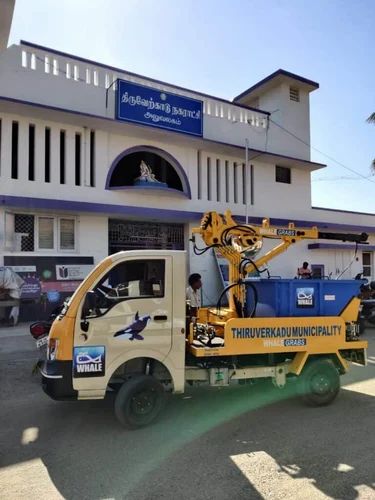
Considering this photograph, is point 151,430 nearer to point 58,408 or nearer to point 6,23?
point 58,408

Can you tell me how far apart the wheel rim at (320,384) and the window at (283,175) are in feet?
48.5

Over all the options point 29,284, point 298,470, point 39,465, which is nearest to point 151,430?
point 39,465

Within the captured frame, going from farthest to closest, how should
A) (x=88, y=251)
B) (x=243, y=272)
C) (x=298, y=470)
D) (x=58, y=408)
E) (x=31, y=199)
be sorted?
1. (x=88, y=251)
2. (x=31, y=199)
3. (x=243, y=272)
4. (x=58, y=408)
5. (x=298, y=470)

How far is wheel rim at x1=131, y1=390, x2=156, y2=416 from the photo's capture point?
203 inches

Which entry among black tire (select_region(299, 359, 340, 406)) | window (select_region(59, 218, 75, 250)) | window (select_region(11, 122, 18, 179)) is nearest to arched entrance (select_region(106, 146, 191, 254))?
window (select_region(59, 218, 75, 250))

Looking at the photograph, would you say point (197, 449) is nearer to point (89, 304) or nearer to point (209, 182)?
point (89, 304)

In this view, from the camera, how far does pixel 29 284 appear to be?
13.3 m

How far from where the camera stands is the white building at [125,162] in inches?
530

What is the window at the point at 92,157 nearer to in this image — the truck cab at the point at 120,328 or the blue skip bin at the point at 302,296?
the blue skip bin at the point at 302,296

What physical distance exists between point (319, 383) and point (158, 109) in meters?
11.9

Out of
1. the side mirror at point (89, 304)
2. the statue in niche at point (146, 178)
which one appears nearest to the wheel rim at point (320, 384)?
the side mirror at point (89, 304)

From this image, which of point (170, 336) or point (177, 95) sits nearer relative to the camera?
point (170, 336)

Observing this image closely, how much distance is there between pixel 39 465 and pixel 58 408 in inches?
70.2

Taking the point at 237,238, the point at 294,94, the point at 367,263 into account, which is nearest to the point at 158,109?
the point at 294,94
